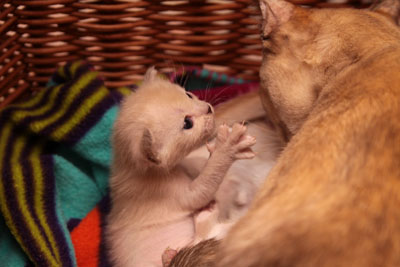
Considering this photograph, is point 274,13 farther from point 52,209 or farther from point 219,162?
point 52,209

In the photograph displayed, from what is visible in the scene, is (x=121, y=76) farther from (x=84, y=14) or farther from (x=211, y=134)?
(x=211, y=134)

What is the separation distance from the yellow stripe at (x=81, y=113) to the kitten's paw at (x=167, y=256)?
0.60 m

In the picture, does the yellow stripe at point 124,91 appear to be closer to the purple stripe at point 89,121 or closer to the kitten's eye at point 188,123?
the purple stripe at point 89,121

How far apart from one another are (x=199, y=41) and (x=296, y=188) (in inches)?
47.9

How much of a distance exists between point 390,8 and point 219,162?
57 cm

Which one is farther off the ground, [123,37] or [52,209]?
[123,37]

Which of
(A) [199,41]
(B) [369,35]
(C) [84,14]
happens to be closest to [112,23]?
(C) [84,14]

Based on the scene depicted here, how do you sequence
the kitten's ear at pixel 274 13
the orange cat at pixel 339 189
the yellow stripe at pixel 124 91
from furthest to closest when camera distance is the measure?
1. the yellow stripe at pixel 124 91
2. the kitten's ear at pixel 274 13
3. the orange cat at pixel 339 189

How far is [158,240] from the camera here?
1.24m

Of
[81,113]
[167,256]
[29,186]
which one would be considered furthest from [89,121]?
[167,256]

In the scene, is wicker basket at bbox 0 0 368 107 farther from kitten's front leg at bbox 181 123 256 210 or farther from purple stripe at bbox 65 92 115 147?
kitten's front leg at bbox 181 123 256 210

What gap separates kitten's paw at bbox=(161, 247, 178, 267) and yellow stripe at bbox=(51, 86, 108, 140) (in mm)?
596

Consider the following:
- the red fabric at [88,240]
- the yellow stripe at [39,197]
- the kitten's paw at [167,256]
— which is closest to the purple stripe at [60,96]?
the yellow stripe at [39,197]

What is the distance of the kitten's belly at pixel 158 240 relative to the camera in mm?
1202
